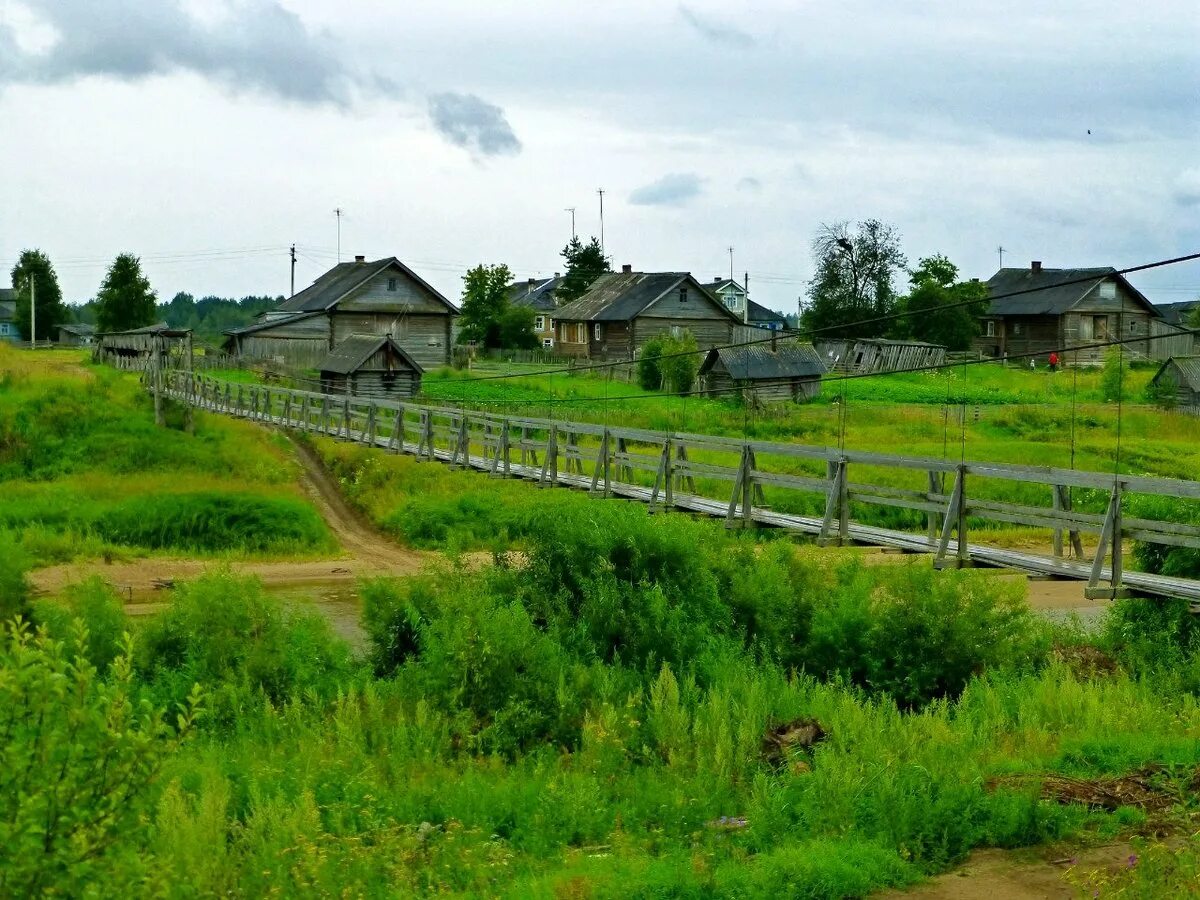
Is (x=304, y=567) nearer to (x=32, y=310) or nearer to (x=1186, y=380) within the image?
(x=1186, y=380)

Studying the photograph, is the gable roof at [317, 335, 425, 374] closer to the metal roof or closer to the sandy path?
the sandy path

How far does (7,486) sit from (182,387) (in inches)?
219

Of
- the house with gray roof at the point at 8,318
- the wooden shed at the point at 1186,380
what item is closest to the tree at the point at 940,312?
the wooden shed at the point at 1186,380

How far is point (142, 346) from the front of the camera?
38062mm

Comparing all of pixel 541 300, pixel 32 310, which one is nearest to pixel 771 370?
pixel 541 300

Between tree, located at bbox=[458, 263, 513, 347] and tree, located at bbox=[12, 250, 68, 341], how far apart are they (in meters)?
25.2

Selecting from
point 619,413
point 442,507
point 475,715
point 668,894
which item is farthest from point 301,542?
point 668,894

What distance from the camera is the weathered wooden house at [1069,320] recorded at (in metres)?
44.2

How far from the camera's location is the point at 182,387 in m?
32.2

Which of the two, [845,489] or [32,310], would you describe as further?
[32,310]

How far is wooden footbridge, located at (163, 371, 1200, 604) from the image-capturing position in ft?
36.6

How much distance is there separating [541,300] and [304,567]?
145ft

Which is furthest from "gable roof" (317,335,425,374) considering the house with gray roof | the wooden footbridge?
the house with gray roof

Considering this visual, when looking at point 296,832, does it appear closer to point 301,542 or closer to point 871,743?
point 871,743
